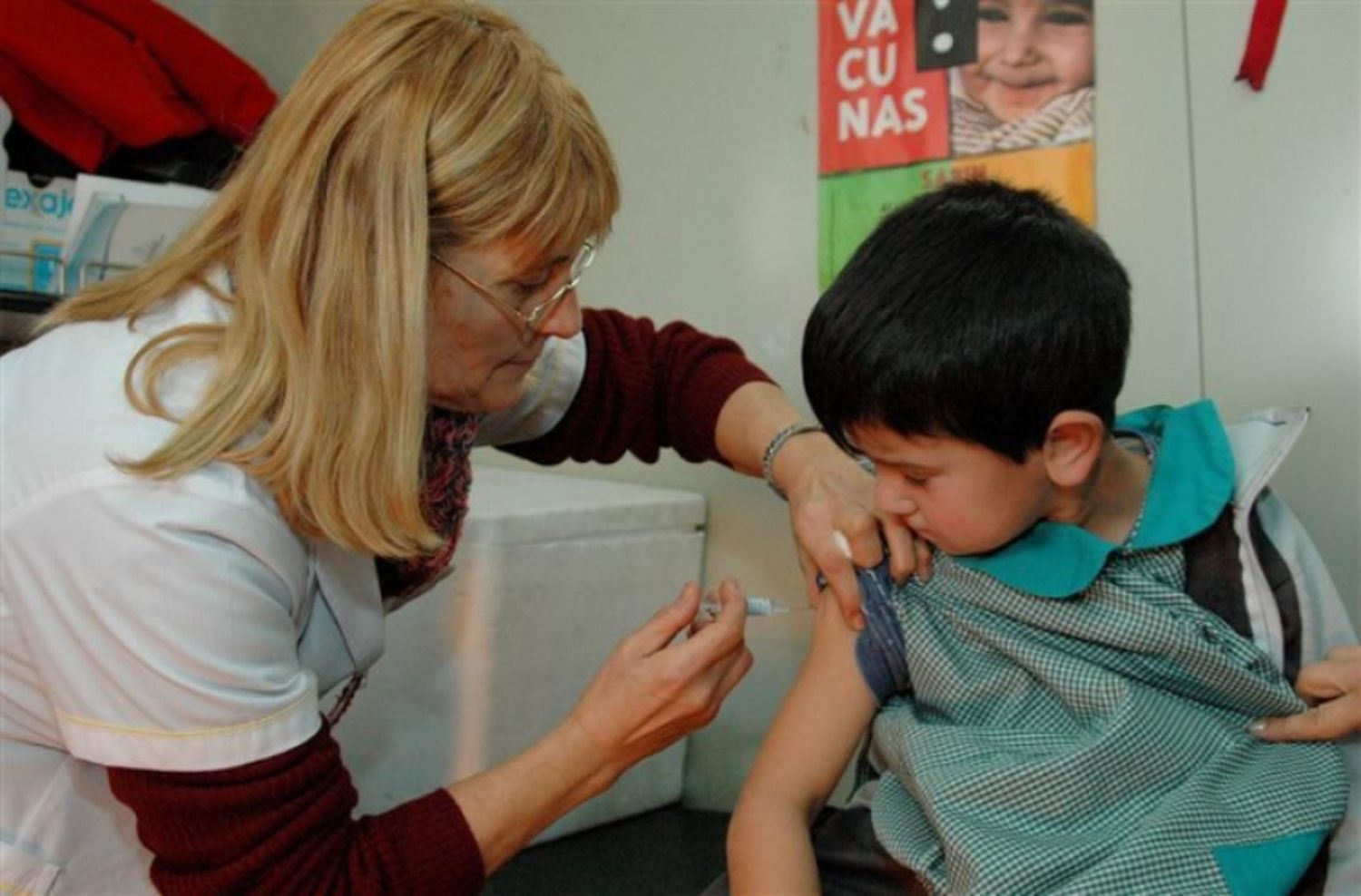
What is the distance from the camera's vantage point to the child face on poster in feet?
4.67

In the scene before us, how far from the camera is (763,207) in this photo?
5.68 feet

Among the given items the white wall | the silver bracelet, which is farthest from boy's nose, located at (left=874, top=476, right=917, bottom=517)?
the white wall

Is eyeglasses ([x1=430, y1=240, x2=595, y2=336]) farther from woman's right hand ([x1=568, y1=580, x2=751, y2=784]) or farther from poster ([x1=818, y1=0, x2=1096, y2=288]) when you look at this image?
poster ([x1=818, y1=0, x2=1096, y2=288])

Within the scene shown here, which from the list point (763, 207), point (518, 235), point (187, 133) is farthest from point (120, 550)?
point (187, 133)

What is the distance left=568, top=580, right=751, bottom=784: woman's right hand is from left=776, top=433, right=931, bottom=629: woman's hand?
11cm

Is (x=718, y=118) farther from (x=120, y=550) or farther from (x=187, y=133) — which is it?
(x=120, y=550)

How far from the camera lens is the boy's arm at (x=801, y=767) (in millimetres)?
997

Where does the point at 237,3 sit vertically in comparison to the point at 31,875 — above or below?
above

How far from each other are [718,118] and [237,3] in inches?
50.9

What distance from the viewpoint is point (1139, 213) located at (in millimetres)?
1418

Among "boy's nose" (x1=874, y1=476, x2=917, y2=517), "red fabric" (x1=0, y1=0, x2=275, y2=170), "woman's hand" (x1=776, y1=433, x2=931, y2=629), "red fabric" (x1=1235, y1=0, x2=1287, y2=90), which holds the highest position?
"red fabric" (x1=0, y1=0, x2=275, y2=170)

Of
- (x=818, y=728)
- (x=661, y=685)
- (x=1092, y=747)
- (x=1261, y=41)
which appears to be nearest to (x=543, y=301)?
(x=661, y=685)

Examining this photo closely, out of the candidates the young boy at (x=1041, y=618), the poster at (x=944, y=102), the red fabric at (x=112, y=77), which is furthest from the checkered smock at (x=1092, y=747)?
the red fabric at (x=112, y=77)

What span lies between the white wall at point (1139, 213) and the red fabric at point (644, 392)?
1.08 ft
